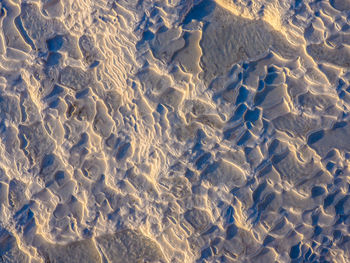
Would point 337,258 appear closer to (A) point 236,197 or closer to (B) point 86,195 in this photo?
(A) point 236,197

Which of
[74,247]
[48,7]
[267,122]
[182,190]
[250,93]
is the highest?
[48,7]

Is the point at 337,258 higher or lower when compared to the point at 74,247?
higher

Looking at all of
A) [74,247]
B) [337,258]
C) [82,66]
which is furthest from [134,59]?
[337,258]

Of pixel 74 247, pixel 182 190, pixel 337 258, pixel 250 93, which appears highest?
pixel 250 93

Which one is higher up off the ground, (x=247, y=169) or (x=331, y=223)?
(x=247, y=169)

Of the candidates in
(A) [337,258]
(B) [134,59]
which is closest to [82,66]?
(B) [134,59]

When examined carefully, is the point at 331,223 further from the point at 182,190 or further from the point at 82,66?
the point at 82,66
